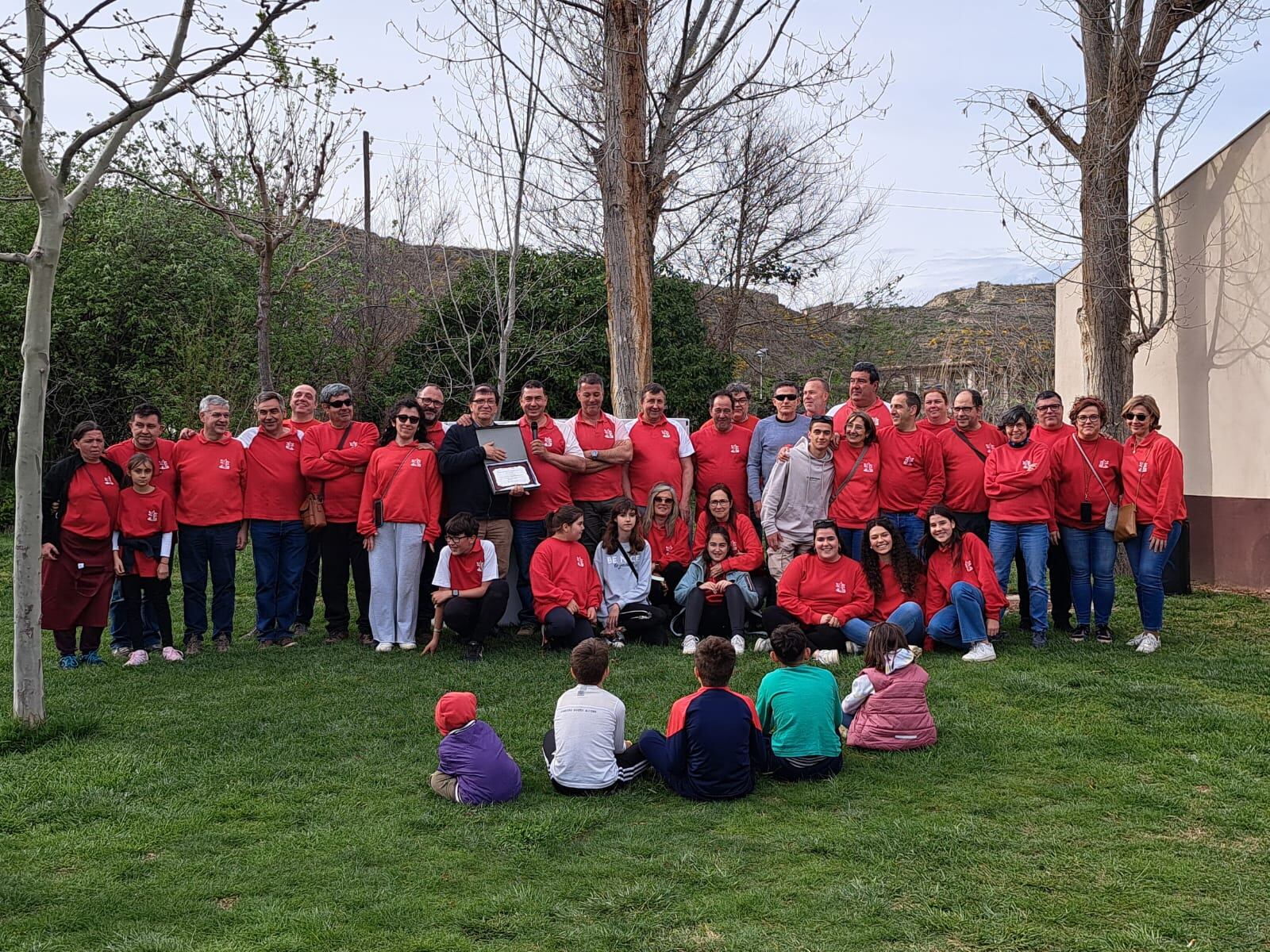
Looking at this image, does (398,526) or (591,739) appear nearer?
(591,739)

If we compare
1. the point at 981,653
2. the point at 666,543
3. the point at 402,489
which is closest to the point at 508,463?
the point at 402,489

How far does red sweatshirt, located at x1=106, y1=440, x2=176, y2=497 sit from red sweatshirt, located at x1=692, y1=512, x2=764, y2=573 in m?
4.06

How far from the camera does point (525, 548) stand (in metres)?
8.66

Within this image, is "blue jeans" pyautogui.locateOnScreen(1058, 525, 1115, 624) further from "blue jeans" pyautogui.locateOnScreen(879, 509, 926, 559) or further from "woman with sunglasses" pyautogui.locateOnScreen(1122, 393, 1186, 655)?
"blue jeans" pyautogui.locateOnScreen(879, 509, 926, 559)

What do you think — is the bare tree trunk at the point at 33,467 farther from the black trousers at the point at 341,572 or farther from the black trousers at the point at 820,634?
the black trousers at the point at 820,634

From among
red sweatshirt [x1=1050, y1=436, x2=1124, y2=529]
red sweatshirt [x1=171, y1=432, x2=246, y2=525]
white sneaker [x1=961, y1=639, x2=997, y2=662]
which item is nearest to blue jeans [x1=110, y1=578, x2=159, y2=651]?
red sweatshirt [x1=171, y1=432, x2=246, y2=525]

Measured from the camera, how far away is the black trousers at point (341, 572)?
848cm

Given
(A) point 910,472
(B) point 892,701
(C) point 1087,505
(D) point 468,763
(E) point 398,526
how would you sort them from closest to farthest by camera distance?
(D) point 468,763, (B) point 892,701, (C) point 1087,505, (E) point 398,526, (A) point 910,472

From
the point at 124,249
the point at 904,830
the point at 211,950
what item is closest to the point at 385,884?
the point at 211,950

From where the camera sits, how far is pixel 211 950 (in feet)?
11.5

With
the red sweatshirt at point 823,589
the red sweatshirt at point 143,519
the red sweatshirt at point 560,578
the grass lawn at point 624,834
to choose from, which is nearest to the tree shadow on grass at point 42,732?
the grass lawn at point 624,834

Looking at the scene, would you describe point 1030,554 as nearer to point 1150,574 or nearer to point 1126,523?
point 1126,523

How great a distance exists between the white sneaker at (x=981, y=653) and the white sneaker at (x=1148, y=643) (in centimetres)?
112

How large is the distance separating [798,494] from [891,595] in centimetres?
109
